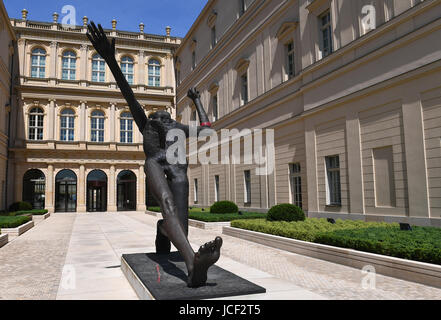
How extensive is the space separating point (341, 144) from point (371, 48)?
3.69 m

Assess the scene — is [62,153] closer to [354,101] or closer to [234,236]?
[234,236]

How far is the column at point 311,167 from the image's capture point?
51.6ft

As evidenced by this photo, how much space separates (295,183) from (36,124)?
2697cm

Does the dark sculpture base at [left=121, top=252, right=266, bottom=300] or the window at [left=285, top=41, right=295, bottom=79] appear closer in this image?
the dark sculpture base at [left=121, top=252, right=266, bottom=300]

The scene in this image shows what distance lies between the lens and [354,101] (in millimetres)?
13797

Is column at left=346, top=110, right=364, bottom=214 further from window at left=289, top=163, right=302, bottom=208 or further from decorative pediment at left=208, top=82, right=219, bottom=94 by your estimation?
decorative pediment at left=208, top=82, right=219, bottom=94

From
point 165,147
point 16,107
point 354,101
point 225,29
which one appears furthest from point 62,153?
point 165,147

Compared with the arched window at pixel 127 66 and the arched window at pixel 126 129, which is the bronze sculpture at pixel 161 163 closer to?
the arched window at pixel 126 129

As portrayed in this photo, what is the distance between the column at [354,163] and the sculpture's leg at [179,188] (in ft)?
29.7

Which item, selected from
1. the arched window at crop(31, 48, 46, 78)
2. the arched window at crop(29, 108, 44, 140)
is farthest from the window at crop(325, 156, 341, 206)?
the arched window at crop(31, 48, 46, 78)

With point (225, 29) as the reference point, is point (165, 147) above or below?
below

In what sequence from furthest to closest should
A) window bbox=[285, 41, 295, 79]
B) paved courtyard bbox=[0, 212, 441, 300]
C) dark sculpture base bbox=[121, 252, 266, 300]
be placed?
window bbox=[285, 41, 295, 79] → paved courtyard bbox=[0, 212, 441, 300] → dark sculpture base bbox=[121, 252, 266, 300]

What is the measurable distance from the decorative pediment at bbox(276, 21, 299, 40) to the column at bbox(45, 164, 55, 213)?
25029 millimetres

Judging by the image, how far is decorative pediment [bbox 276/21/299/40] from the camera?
1768 centimetres
